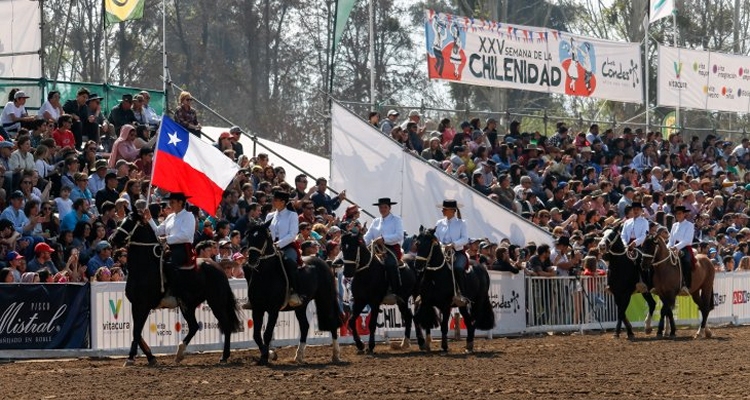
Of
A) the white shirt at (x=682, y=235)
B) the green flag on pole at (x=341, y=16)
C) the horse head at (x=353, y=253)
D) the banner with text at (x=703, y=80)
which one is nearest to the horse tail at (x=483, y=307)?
the horse head at (x=353, y=253)

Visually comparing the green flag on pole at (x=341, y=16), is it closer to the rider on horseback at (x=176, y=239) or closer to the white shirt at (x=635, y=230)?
the white shirt at (x=635, y=230)

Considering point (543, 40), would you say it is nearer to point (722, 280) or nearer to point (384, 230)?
point (722, 280)

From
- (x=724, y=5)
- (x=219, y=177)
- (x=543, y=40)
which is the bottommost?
(x=219, y=177)

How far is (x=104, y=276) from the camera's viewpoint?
2247 cm

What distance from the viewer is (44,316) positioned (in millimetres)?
21547

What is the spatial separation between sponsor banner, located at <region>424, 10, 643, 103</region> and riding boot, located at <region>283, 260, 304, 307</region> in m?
17.6

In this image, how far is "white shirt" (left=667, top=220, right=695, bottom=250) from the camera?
27.6 m

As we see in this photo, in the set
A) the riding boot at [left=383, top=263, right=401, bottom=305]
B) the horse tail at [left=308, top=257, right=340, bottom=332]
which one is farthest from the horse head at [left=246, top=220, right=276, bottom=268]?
the riding boot at [left=383, top=263, right=401, bottom=305]

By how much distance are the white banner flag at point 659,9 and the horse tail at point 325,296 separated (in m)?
27.4

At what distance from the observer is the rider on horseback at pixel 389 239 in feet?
75.0

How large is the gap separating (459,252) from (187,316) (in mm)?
4946

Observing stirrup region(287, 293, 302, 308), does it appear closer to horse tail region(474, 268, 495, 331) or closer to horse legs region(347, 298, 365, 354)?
horse legs region(347, 298, 365, 354)

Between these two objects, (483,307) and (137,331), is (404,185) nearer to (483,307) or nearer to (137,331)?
(483,307)

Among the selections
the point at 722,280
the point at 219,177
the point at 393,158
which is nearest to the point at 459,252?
the point at 219,177
